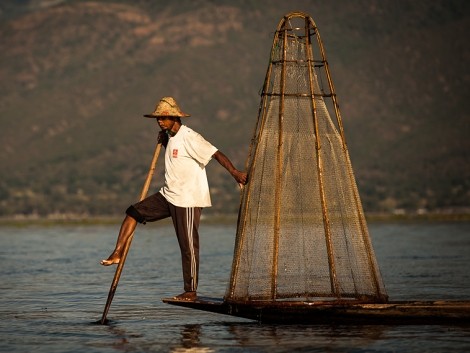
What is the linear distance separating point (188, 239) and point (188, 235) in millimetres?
54

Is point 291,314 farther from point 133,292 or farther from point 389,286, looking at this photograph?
point 389,286

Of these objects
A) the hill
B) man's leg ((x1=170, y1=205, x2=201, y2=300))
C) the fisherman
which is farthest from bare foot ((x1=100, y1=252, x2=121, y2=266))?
the hill

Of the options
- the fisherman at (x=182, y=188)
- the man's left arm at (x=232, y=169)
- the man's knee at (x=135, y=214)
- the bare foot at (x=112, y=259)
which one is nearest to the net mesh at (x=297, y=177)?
the man's left arm at (x=232, y=169)

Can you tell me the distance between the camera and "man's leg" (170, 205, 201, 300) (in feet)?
49.6

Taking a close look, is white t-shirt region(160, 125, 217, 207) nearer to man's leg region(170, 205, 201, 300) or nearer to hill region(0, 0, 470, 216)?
man's leg region(170, 205, 201, 300)

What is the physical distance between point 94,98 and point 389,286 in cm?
16831

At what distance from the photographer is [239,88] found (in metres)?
184

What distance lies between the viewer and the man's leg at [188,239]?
49.6 feet

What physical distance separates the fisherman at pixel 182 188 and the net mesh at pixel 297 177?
648mm

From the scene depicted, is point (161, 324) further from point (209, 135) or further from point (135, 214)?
point (209, 135)

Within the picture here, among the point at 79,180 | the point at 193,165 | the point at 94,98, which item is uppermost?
the point at 94,98

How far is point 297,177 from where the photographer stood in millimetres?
16641

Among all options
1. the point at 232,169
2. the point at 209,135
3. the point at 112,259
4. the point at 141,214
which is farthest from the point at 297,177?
the point at 209,135

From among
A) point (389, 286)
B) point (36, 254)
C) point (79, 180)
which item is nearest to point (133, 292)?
point (389, 286)
